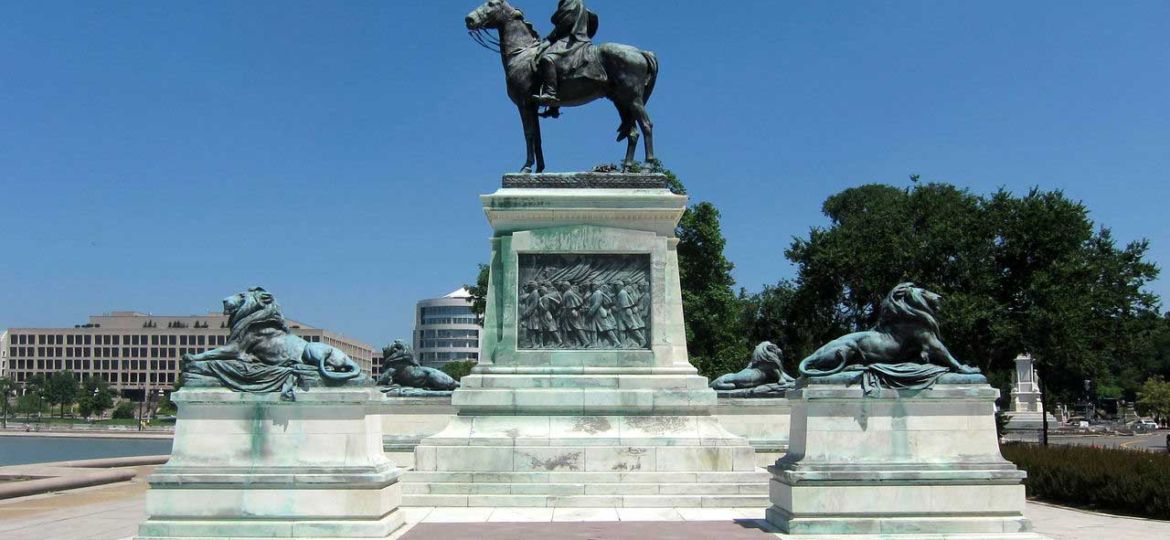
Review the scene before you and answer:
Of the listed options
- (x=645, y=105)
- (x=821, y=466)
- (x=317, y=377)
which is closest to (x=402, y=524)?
(x=317, y=377)

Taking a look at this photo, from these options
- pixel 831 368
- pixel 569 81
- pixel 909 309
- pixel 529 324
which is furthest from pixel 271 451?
pixel 569 81

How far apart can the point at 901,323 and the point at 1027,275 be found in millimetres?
28964

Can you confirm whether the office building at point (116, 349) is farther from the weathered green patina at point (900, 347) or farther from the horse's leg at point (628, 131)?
the weathered green patina at point (900, 347)

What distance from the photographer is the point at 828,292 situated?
46375 millimetres

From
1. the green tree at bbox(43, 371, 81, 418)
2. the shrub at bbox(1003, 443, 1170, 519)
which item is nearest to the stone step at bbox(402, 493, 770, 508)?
the shrub at bbox(1003, 443, 1170, 519)

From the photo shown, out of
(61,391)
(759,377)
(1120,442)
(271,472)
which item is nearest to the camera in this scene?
(271,472)

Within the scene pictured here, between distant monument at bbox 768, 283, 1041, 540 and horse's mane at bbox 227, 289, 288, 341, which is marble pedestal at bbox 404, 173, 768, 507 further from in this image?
horse's mane at bbox 227, 289, 288, 341

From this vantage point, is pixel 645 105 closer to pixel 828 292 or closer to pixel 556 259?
pixel 556 259

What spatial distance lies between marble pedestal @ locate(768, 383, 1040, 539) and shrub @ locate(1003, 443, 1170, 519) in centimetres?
536

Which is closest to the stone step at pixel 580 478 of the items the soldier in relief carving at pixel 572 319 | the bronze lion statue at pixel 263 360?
the soldier in relief carving at pixel 572 319

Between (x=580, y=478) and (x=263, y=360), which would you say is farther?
(x=580, y=478)

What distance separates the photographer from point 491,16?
20.6 meters

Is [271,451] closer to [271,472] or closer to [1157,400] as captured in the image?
[271,472]

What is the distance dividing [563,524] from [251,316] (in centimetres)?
515
